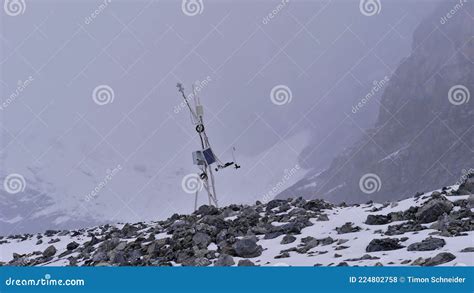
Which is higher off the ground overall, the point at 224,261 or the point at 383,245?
the point at 224,261

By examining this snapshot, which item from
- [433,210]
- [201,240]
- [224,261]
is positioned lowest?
[433,210]

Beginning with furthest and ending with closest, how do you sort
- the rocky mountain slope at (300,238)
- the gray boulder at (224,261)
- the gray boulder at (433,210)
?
the gray boulder at (433,210)
the gray boulder at (224,261)
the rocky mountain slope at (300,238)

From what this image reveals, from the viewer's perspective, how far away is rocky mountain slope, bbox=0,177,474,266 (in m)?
13.6

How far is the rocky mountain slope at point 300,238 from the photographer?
44.7 ft

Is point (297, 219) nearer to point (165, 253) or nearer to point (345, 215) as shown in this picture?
point (345, 215)

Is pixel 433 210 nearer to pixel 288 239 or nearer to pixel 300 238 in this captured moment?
pixel 300 238

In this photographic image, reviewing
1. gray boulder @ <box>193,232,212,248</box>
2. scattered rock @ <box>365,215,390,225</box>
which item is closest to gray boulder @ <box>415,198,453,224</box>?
scattered rock @ <box>365,215,390,225</box>

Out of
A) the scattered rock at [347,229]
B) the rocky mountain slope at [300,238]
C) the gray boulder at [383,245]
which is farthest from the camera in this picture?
the scattered rock at [347,229]

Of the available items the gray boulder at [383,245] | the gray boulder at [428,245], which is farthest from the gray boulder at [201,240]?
the gray boulder at [428,245]

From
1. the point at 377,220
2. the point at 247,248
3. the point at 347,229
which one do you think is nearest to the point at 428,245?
the point at 347,229

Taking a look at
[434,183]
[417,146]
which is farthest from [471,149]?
[417,146]

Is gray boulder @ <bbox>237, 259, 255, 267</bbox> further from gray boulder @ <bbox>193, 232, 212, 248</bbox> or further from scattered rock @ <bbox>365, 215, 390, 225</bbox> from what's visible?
scattered rock @ <bbox>365, 215, 390, 225</bbox>

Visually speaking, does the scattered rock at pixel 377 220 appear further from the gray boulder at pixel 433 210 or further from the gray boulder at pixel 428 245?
the gray boulder at pixel 428 245

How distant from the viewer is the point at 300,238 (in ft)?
56.6
